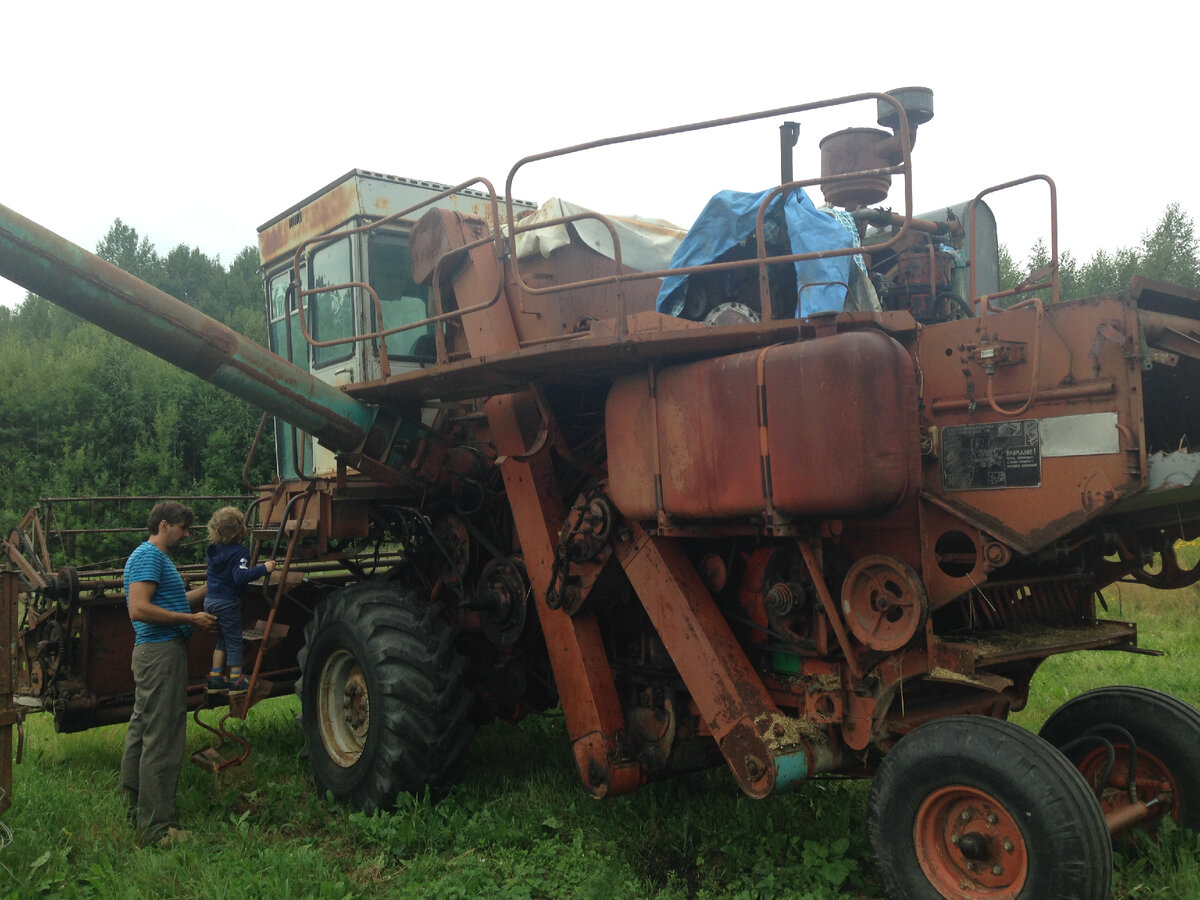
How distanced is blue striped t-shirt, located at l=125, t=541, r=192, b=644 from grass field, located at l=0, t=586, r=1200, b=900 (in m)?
1.03

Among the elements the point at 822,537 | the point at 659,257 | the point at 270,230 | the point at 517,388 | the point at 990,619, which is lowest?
the point at 990,619

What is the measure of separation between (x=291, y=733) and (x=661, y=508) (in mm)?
4719

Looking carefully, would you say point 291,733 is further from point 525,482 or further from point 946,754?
point 946,754

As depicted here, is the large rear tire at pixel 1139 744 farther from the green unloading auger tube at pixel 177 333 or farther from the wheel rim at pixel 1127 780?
the green unloading auger tube at pixel 177 333

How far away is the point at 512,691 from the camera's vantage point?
615cm

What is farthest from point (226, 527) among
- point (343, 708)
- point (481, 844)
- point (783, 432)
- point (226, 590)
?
point (783, 432)

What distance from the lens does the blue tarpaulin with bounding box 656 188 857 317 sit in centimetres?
443

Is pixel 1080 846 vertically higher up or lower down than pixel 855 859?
higher up

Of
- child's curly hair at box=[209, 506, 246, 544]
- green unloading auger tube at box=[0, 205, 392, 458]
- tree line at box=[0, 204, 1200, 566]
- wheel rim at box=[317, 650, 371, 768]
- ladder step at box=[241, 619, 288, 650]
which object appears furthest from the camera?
tree line at box=[0, 204, 1200, 566]

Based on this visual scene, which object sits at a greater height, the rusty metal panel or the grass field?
the rusty metal panel

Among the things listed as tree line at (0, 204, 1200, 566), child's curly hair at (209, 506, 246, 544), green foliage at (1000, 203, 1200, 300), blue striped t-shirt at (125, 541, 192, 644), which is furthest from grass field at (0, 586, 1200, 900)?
green foliage at (1000, 203, 1200, 300)

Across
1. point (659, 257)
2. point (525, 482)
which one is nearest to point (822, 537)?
point (525, 482)

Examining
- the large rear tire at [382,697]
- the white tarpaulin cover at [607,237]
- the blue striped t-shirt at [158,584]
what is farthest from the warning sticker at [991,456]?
the blue striped t-shirt at [158,584]

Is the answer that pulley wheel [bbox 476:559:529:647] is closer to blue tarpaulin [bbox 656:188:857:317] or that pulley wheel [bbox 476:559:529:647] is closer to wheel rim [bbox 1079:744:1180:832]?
blue tarpaulin [bbox 656:188:857:317]
